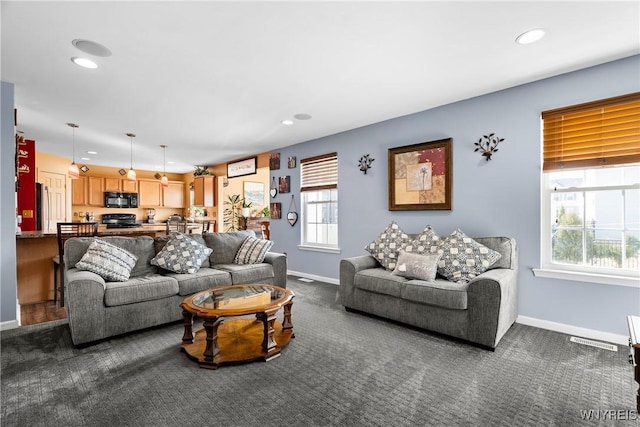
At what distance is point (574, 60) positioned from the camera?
272cm

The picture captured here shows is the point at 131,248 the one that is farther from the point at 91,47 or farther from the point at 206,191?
the point at 206,191

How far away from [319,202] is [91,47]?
12.2ft

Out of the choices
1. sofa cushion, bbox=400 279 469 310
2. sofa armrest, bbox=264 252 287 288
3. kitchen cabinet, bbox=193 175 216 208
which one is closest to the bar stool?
sofa armrest, bbox=264 252 287 288

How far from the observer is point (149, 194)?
30.2ft

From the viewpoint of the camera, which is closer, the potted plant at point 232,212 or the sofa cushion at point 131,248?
the sofa cushion at point 131,248

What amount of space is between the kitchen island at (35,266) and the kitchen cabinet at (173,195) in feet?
18.1

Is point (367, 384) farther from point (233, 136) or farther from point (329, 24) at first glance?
point (233, 136)

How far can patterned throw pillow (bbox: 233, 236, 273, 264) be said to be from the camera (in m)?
4.17

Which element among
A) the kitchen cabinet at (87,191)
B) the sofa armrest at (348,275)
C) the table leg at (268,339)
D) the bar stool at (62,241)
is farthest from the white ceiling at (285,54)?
the kitchen cabinet at (87,191)

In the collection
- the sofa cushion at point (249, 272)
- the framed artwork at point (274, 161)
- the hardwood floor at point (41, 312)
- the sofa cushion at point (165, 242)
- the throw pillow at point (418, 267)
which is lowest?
the hardwood floor at point (41, 312)

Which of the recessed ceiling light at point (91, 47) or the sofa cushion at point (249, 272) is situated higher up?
the recessed ceiling light at point (91, 47)

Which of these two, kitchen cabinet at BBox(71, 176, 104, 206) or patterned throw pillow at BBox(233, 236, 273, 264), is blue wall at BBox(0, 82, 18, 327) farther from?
kitchen cabinet at BBox(71, 176, 104, 206)

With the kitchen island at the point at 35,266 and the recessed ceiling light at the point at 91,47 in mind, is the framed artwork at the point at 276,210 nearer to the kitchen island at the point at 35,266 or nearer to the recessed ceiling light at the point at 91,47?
the kitchen island at the point at 35,266

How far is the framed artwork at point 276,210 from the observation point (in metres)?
6.09
